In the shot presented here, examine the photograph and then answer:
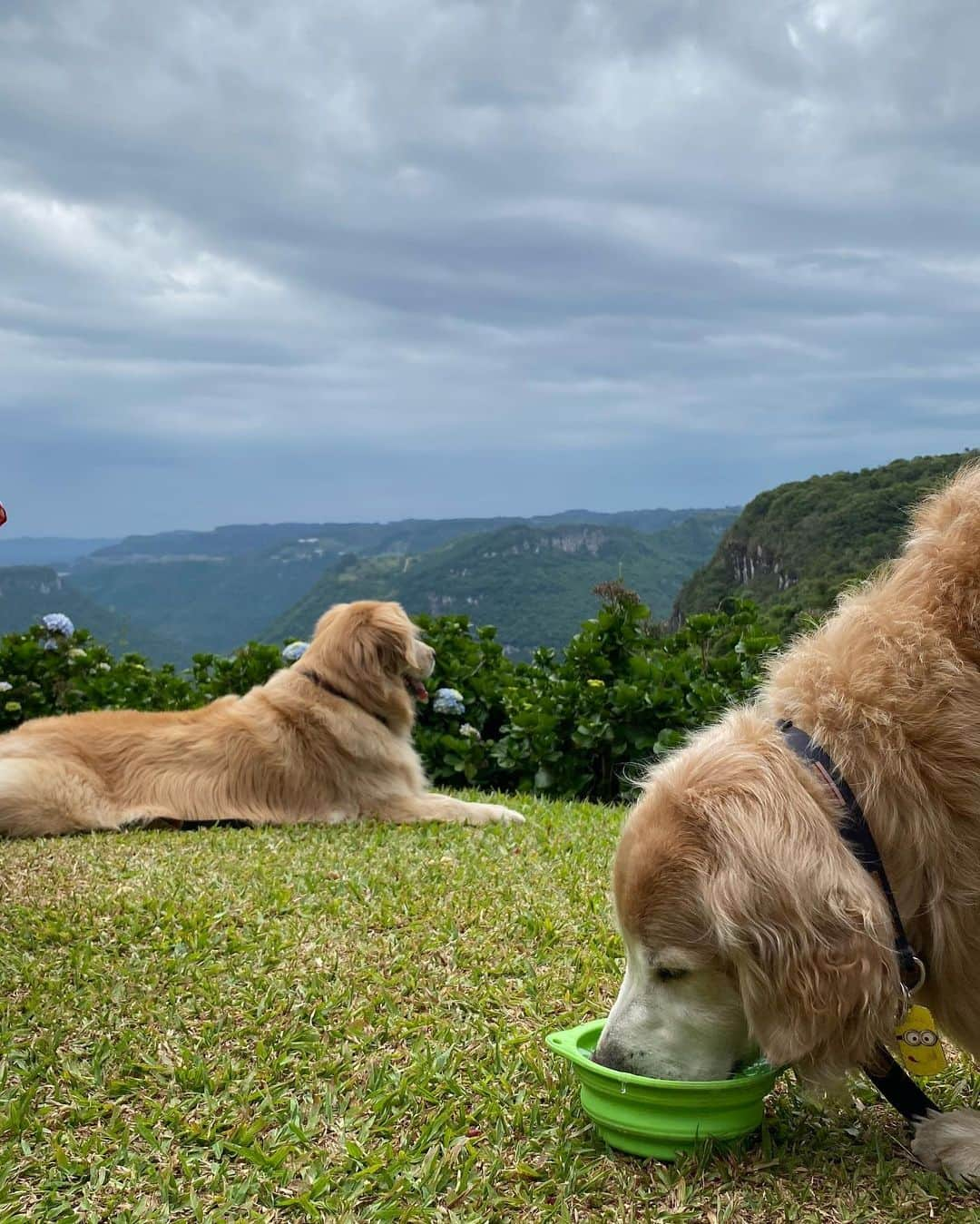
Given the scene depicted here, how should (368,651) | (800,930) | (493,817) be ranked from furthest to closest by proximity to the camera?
(368,651) → (493,817) → (800,930)

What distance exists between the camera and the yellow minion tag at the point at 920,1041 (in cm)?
242

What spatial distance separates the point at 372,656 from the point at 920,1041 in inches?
184

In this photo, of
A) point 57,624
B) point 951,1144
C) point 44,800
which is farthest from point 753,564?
point 951,1144

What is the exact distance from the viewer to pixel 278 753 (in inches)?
259

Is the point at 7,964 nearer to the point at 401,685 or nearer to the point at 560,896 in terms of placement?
the point at 560,896

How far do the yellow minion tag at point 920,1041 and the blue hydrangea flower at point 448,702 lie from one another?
5968 millimetres

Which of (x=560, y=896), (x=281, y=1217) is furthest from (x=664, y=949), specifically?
(x=560, y=896)

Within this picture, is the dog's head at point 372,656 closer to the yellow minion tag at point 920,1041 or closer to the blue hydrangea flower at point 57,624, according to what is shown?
the blue hydrangea flower at point 57,624

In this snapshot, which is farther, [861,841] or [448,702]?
[448,702]

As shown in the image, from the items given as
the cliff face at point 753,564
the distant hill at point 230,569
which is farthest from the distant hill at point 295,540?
the cliff face at point 753,564

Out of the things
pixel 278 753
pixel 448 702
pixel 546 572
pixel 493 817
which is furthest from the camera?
pixel 546 572

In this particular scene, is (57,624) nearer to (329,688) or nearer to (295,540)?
(329,688)

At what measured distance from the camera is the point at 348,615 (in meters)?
6.81

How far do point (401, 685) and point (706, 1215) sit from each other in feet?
15.2
